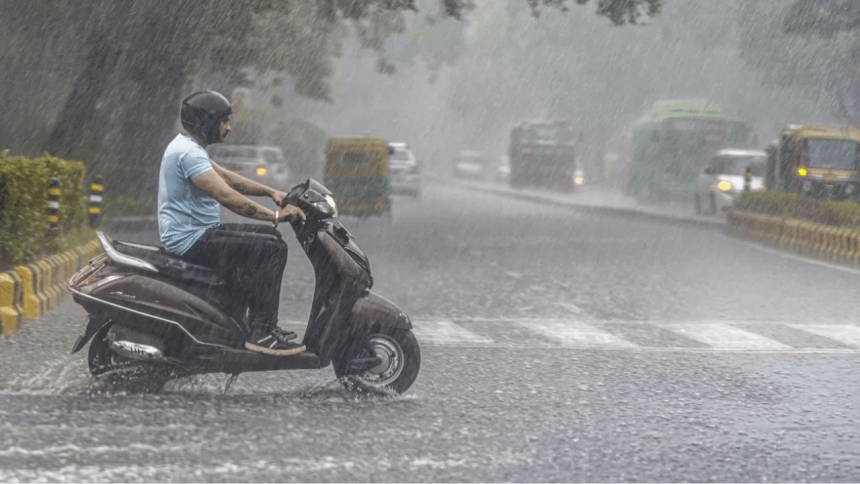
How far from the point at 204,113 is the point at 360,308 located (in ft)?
4.43

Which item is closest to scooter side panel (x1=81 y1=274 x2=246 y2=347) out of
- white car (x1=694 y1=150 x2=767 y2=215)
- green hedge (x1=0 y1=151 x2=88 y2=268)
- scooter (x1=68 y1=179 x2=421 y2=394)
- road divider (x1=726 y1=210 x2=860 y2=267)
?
scooter (x1=68 y1=179 x2=421 y2=394)

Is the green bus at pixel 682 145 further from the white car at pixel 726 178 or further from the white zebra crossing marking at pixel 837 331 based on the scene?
the white zebra crossing marking at pixel 837 331

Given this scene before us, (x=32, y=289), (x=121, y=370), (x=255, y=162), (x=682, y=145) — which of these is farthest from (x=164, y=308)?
(x=682, y=145)

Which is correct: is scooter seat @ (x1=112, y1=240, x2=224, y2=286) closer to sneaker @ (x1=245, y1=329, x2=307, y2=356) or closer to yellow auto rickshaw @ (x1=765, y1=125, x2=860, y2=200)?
sneaker @ (x1=245, y1=329, x2=307, y2=356)

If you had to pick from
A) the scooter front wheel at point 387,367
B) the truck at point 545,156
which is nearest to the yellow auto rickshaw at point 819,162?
the scooter front wheel at point 387,367

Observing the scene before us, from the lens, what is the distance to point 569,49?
70000 millimetres

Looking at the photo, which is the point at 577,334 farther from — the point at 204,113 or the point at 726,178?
the point at 726,178

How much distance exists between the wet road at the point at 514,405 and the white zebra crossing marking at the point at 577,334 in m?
0.04

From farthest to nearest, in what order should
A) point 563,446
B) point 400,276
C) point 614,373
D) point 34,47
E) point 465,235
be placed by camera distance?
1. point 34,47
2. point 465,235
3. point 400,276
4. point 614,373
5. point 563,446

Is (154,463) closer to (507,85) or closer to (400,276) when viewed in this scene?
(400,276)

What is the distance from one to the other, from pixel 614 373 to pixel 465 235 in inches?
626

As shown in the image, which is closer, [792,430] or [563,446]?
[563,446]

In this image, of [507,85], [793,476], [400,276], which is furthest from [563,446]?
[507,85]

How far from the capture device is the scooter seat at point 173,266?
724 centimetres
